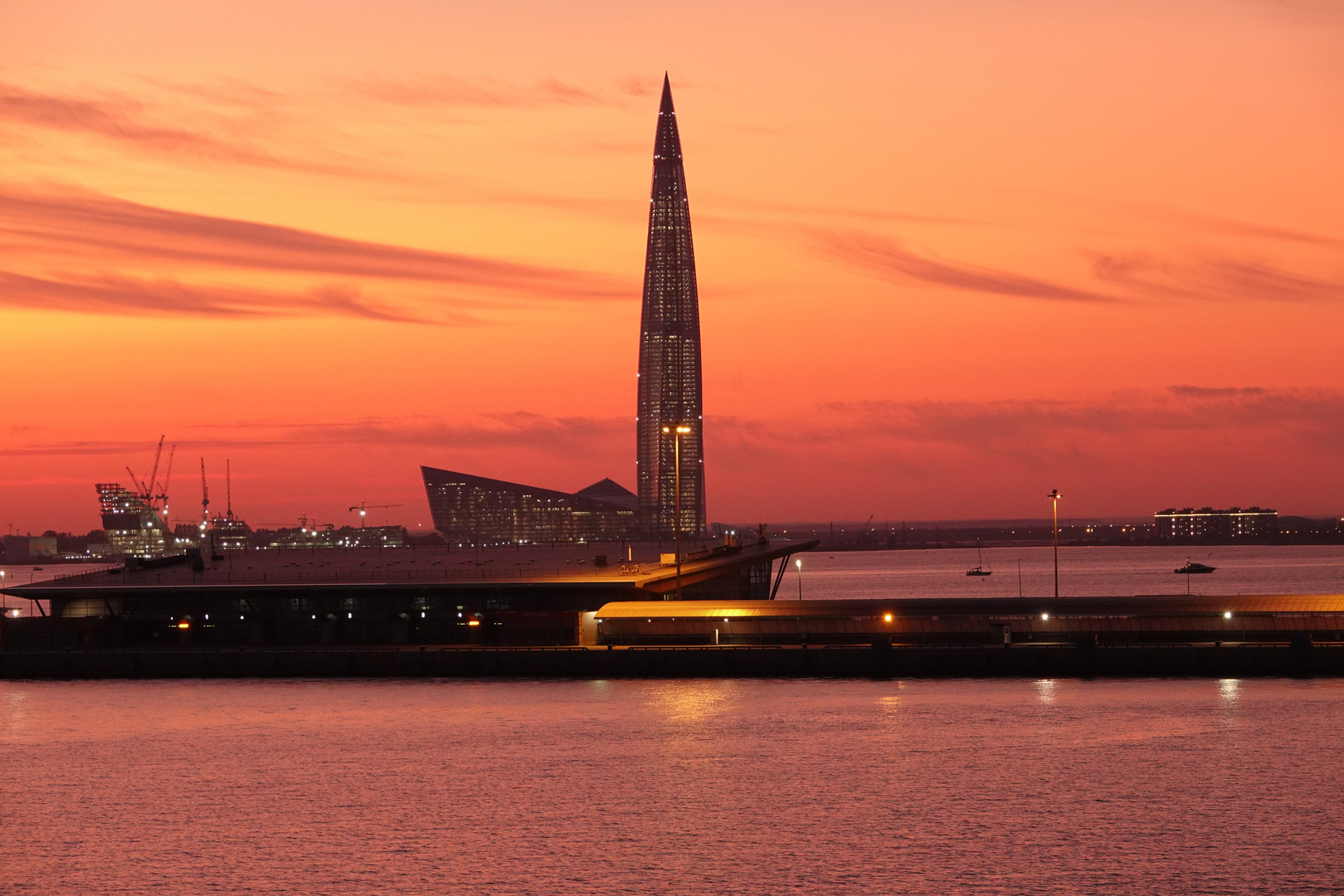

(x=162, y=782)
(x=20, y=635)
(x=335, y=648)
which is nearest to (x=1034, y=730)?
(x=162, y=782)

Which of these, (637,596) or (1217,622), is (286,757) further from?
(1217,622)

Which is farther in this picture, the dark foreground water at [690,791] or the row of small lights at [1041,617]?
the row of small lights at [1041,617]

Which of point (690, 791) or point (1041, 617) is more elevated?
point (1041, 617)

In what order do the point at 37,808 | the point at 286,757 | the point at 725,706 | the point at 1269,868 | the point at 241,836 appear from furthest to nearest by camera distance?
the point at 725,706, the point at 286,757, the point at 37,808, the point at 241,836, the point at 1269,868

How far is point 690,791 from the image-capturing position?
5325 cm

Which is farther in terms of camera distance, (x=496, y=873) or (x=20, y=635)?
(x=20, y=635)

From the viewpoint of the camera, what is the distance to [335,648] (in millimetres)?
90125

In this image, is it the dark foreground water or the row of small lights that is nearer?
the dark foreground water

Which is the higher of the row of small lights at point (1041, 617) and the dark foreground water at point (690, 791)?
the row of small lights at point (1041, 617)

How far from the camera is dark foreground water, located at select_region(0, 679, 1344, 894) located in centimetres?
4275

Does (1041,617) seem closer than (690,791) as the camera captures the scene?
No

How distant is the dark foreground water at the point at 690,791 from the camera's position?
4275 centimetres

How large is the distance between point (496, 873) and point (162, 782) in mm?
18953

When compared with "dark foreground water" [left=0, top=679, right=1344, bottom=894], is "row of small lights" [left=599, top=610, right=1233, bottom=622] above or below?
above
